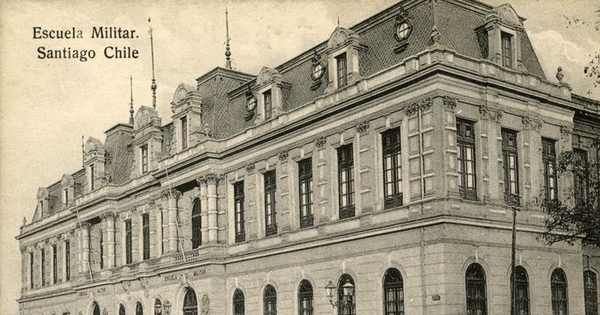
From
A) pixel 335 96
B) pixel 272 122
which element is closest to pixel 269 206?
pixel 272 122

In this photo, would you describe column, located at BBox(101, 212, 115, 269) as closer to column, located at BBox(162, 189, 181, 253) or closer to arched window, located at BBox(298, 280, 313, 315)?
column, located at BBox(162, 189, 181, 253)

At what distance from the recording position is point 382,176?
2827 centimetres

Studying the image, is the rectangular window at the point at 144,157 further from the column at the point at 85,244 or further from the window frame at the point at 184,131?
the column at the point at 85,244

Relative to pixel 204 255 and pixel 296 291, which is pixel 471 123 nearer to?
pixel 296 291

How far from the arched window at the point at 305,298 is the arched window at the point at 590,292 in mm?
10655

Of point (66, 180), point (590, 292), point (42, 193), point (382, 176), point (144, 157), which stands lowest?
point (590, 292)

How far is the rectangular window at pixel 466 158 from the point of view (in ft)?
87.5

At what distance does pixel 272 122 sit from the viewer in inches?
1339

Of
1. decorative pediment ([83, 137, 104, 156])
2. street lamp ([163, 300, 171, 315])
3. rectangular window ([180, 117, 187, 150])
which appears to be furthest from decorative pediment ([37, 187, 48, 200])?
street lamp ([163, 300, 171, 315])

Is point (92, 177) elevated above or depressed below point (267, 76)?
below

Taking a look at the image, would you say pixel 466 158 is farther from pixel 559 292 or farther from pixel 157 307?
pixel 157 307

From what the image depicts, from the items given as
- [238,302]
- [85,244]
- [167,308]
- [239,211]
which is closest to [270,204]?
[239,211]

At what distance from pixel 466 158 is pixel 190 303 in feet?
57.1


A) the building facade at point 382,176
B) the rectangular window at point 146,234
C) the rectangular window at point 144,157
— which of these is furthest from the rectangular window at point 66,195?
the building facade at point 382,176
